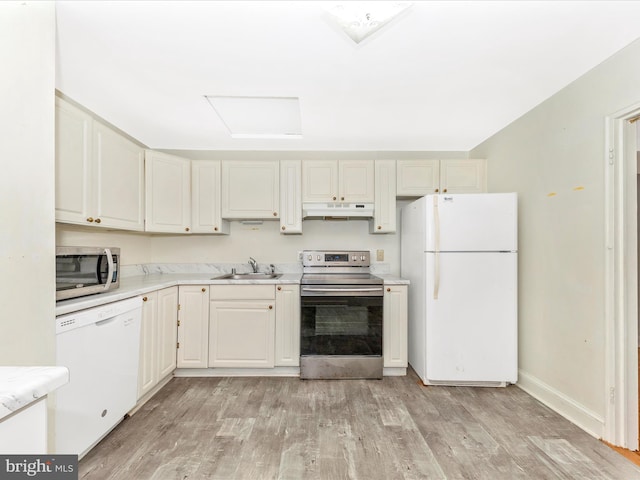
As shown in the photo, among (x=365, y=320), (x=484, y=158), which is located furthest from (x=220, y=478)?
(x=484, y=158)

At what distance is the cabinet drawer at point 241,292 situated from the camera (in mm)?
2889

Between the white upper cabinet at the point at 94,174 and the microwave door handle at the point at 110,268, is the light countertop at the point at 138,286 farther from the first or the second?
the white upper cabinet at the point at 94,174

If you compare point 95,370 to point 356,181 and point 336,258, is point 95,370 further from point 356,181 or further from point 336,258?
point 356,181

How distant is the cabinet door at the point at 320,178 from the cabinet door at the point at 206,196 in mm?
885

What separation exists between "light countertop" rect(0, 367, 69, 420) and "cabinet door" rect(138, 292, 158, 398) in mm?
1788

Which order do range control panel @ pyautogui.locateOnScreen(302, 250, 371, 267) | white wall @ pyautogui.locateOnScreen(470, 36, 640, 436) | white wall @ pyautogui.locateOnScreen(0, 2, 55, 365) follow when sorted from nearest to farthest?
white wall @ pyautogui.locateOnScreen(0, 2, 55, 365) → white wall @ pyautogui.locateOnScreen(470, 36, 640, 436) → range control panel @ pyautogui.locateOnScreen(302, 250, 371, 267)

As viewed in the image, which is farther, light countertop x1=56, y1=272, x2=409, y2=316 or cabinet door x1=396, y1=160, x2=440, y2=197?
cabinet door x1=396, y1=160, x2=440, y2=197

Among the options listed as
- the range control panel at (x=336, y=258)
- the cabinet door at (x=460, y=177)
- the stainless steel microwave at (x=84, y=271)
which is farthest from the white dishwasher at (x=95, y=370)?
the cabinet door at (x=460, y=177)

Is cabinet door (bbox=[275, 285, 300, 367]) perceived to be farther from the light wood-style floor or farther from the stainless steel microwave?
the stainless steel microwave

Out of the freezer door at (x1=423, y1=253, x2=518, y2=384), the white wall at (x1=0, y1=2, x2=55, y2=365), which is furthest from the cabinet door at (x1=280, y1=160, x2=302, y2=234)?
the white wall at (x1=0, y1=2, x2=55, y2=365)

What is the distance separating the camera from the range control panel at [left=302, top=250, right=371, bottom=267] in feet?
11.2

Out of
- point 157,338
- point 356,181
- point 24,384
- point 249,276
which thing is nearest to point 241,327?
point 249,276

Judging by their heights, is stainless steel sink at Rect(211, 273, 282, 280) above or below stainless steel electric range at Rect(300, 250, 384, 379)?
above

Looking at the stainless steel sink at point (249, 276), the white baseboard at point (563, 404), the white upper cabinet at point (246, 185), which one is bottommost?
the white baseboard at point (563, 404)
